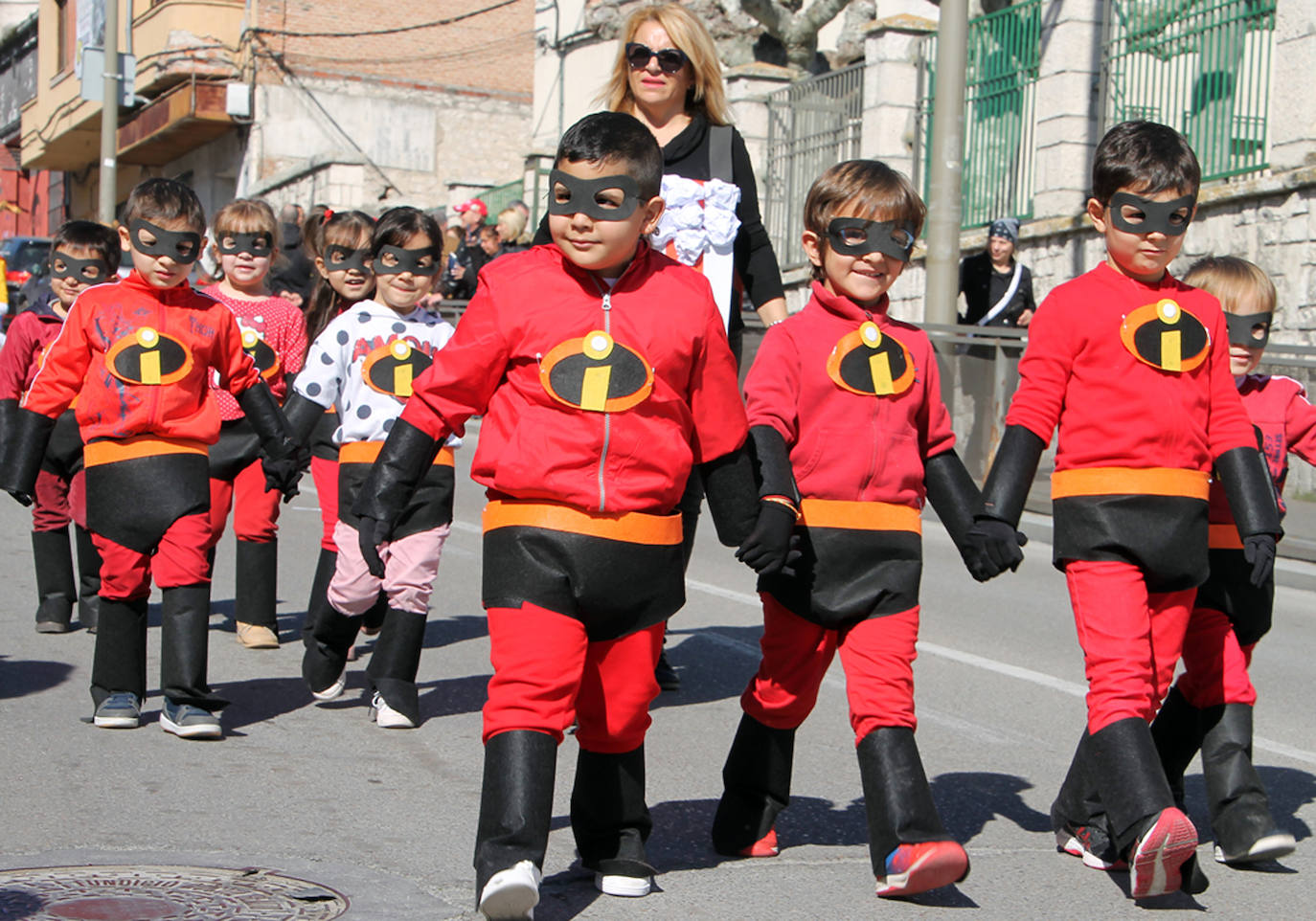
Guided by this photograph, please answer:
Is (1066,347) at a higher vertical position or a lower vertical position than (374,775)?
higher

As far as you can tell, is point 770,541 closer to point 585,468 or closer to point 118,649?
point 585,468

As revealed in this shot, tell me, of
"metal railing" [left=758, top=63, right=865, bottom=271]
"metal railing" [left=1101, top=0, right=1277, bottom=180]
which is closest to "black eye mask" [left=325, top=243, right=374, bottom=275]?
"metal railing" [left=1101, top=0, right=1277, bottom=180]

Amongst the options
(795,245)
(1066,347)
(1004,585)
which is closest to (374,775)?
(1066,347)

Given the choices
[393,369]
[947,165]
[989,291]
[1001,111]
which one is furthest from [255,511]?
[1001,111]

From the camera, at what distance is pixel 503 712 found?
154 inches

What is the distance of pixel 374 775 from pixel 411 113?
34920 millimetres

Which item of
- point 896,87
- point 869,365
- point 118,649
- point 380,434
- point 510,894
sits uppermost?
point 896,87

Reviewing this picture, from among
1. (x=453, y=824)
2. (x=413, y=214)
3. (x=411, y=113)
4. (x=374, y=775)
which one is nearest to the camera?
(x=453, y=824)

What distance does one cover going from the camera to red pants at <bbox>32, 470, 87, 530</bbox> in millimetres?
8195

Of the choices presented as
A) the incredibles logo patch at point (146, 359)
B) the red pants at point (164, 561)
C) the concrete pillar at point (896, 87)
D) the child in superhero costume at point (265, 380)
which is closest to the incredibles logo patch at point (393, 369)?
the incredibles logo patch at point (146, 359)

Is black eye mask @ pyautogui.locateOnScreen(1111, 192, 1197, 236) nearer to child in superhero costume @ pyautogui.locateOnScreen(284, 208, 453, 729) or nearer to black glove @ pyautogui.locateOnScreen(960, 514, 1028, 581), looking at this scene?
black glove @ pyautogui.locateOnScreen(960, 514, 1028, 581)

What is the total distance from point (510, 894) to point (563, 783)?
5.50 ft

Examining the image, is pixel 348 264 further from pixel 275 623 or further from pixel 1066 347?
pixel 1066 347

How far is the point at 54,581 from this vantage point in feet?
26.2
